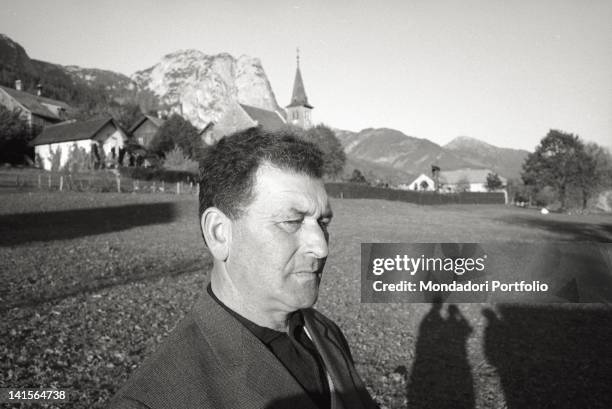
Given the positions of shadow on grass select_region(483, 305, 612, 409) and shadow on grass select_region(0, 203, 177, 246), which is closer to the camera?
shadow on grass select_region(483, 305, 612, 409)

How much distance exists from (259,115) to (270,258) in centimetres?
8860


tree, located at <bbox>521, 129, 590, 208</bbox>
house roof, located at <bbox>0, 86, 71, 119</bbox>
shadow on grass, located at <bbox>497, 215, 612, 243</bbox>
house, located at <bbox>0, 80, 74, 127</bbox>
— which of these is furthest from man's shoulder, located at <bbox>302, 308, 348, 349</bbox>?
house roof, located at <bbox>0, 86, 71, 119</bbox>

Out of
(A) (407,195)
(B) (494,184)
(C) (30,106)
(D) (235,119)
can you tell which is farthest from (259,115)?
(B) (494,184)

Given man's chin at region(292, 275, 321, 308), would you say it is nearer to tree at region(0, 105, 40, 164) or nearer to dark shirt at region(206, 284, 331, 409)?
dark shirt at region(206, 284, 331, 409)

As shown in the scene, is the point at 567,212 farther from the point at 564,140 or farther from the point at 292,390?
the point at 292,390

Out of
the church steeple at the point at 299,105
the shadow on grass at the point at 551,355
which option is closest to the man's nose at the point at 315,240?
the shadow on grass at the point at 551,355

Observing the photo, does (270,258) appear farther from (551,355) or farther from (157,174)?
(157,174)

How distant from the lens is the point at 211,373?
1.45 metres

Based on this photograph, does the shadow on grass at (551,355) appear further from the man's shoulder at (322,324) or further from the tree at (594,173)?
Result: the tree at (594,173)

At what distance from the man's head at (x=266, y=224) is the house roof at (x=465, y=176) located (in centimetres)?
11364

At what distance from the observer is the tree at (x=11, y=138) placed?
3322cm

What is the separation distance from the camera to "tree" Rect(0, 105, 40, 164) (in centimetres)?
3322

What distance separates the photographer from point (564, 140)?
161 ft

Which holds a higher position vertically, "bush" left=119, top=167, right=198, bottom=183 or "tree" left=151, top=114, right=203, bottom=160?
"tree" left=151, top=114, right=203, bottom=160
